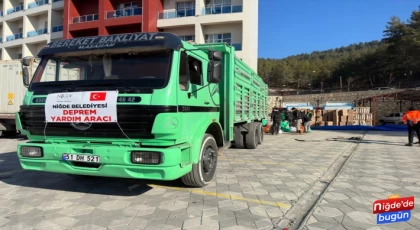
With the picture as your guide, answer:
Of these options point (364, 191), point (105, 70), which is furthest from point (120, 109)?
point (364, 191)

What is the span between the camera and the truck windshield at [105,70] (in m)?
4.14

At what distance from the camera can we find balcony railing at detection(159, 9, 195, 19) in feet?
96.8

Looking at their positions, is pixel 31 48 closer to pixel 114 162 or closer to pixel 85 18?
pixel 85 18

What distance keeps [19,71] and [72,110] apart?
10909mm

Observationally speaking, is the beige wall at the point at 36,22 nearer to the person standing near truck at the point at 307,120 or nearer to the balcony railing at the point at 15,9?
the balcony railing at the point at 15,9

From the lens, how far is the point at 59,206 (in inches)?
167

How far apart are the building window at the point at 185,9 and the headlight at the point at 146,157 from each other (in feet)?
89.9

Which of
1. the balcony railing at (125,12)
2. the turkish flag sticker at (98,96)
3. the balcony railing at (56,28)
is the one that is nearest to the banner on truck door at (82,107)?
the turkish flag sticker at (98,96)

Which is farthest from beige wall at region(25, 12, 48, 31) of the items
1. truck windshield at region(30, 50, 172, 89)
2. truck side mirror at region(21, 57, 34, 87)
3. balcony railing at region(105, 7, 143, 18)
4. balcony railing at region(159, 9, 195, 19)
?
truck windshield at region(30, 50, 172, 89)

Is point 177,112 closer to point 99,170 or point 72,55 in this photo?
point 99,170

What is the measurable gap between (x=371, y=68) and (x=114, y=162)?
91.9m

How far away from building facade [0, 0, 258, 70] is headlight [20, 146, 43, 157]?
22.6 meters

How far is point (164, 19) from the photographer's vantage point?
29797 millimetres

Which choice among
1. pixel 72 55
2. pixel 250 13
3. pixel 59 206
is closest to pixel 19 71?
pixel 72 55
